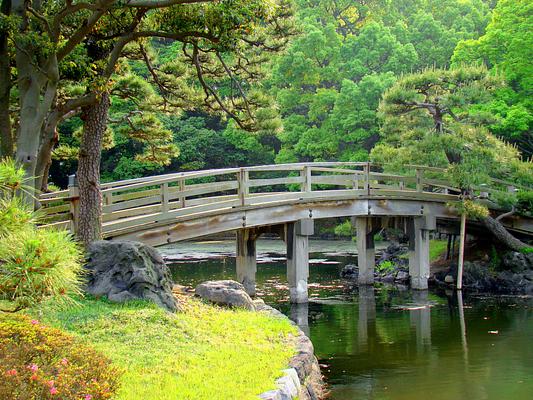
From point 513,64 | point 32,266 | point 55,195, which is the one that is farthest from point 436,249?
point 32,266

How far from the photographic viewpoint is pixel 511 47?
27.7 meters

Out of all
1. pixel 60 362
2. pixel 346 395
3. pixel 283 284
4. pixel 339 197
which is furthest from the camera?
pixel 283 284

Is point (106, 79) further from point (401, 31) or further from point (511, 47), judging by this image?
point (401, 31)

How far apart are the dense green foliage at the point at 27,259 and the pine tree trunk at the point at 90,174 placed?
6663mm

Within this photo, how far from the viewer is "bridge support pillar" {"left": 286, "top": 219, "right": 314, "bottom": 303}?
18625mm

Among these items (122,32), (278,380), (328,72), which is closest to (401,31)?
(328,72)

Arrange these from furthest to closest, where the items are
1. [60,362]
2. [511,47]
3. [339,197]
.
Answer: [511,47] → [339,197] → [60,362]

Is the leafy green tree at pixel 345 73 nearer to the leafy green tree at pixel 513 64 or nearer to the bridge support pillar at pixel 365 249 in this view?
the leafy green tree at pixel 513 64

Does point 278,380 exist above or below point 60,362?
below

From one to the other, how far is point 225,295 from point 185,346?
318 centimetres

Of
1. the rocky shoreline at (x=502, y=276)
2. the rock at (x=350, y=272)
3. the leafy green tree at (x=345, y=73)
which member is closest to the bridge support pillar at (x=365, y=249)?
the rock at (x=350, y=272)

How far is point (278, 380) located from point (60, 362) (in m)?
2.79

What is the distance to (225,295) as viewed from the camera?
483 inches

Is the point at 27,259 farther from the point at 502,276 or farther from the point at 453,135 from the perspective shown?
A: the point at 502,276
